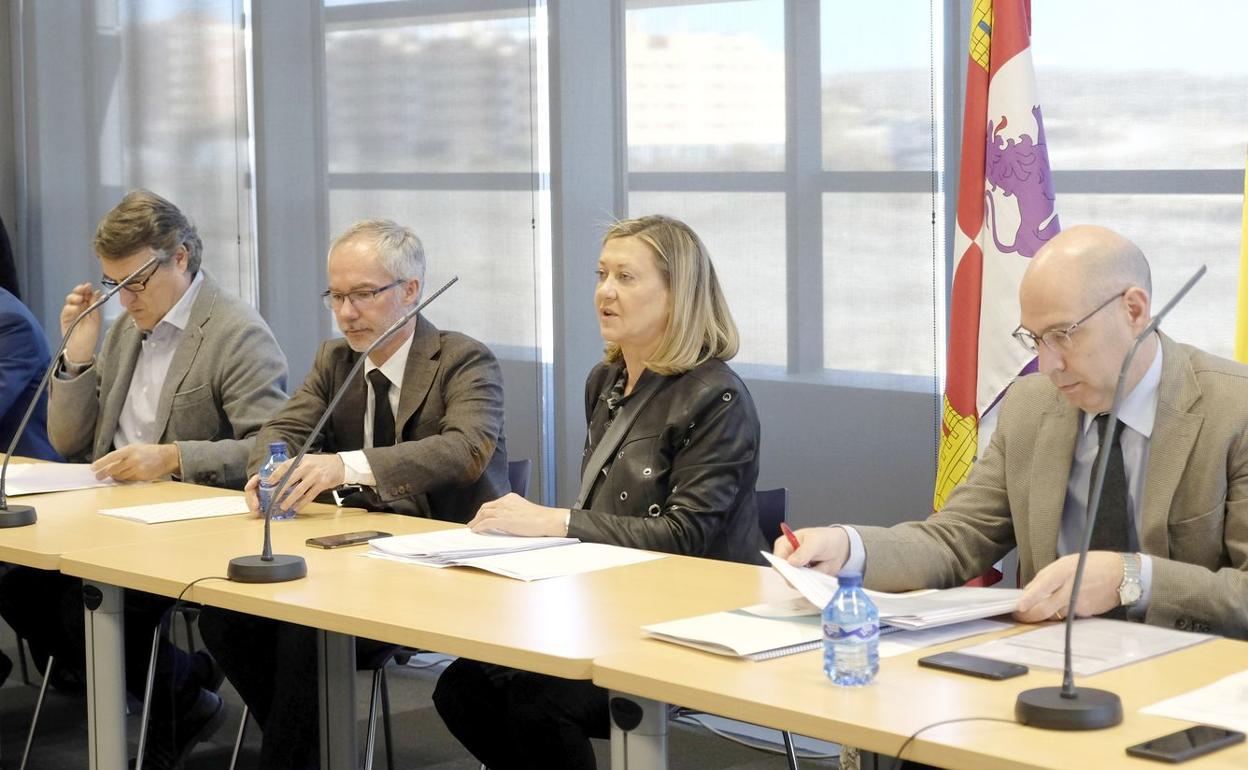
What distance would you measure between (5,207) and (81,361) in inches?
131

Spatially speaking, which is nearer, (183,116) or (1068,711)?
(1068,711)

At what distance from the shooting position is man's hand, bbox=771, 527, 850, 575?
90.6 inches

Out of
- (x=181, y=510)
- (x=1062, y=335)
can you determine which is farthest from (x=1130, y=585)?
(x=181, y=510)

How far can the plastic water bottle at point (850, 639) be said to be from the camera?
70.7 inches

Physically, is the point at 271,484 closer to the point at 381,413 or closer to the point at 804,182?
the point at 381,413

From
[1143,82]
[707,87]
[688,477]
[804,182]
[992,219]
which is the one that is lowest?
[688,477]

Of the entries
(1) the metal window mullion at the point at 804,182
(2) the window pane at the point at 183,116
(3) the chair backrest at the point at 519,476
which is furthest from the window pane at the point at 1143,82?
(2) the window pane at the point at 183,116

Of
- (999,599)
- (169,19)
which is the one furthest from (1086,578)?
(169,19)

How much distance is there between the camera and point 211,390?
3.92 m

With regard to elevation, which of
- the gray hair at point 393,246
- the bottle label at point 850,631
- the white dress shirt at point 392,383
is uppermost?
the gray hair at point 393,246

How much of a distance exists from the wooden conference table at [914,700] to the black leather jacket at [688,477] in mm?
822

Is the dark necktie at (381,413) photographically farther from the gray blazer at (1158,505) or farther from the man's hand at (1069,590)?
the man's hand at (1069,590)

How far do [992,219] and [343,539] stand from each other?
5.55 feet

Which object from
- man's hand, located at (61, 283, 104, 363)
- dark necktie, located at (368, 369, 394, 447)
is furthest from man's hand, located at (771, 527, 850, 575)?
man's hand, located at (61, 283, 104, 363)
